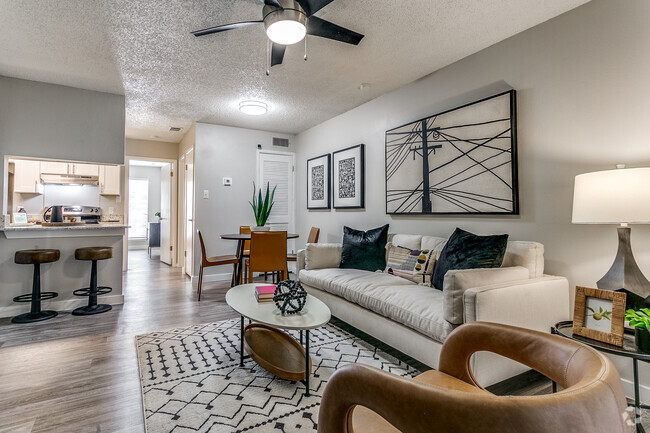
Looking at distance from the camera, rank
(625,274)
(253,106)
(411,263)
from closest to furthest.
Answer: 1. (625,274)
2. (411,263)
3. (253,106)

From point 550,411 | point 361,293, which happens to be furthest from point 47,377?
point 550,411

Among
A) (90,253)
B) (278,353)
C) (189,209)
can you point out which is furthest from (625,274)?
(189,209)

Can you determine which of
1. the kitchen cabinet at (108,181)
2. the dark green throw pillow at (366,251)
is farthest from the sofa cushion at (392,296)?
the kitchen cabinet at (108,181)

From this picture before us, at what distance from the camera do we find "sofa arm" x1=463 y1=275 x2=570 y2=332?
171 centimetres

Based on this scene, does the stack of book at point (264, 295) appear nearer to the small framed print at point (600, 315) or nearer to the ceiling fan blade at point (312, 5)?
the small framed print at point (600, 315)

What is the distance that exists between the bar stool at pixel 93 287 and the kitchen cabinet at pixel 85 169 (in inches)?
85.4

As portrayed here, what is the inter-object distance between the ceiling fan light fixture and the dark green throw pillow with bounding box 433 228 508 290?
185cm

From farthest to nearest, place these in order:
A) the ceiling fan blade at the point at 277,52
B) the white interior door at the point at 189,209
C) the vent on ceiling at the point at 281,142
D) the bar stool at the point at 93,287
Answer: the vent on ceiling at the point at 281,142 → the white interior door at the point at 189,209 → the bar stool at the point at 93,287 → the ceiling fan blade at the point at 277,52

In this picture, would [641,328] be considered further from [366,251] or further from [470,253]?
[366,251]

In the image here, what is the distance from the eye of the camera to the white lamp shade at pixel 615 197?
1554 mm

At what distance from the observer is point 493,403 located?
550mm

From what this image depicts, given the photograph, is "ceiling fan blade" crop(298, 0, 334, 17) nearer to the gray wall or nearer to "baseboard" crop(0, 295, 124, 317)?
"baseboard" crop(0, 295, 124, 317)

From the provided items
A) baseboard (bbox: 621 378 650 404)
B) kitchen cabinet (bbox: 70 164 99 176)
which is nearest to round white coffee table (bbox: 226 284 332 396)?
baseboard (bbox: 621 378 650 404)

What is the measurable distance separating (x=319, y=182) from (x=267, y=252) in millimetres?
1721
